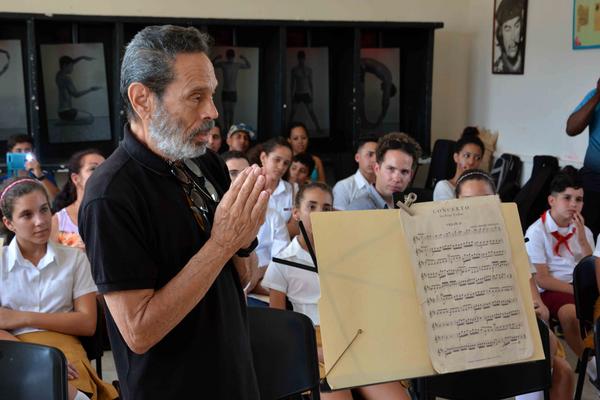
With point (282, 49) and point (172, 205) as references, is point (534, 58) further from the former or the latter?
point (172, 205)

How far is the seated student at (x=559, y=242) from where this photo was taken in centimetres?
346

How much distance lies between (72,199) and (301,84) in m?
3.09

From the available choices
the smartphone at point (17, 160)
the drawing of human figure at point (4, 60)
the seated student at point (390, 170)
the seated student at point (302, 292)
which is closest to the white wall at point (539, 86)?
the seated student at point (390, 170)

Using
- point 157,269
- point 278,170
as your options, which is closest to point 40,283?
point 157,269

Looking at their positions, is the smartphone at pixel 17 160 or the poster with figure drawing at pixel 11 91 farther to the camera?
the poster with figure drawing at pixel 11 91

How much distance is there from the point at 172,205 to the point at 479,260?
858mm

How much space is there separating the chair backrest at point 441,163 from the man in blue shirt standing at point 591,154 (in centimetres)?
173

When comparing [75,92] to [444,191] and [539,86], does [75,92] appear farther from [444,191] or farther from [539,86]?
[539,86]

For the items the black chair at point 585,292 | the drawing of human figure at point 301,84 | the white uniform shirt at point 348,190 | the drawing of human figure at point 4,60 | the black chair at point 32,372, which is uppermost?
the drawing of human figure at point 4,60

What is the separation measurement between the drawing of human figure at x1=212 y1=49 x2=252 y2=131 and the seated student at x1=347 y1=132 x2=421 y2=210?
114 inches

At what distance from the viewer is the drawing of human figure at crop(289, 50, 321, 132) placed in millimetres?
6387

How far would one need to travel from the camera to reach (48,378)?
6.02ft

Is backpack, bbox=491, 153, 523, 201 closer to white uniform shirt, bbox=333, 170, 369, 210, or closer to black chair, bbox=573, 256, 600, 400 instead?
white uniform shirt, bbox=333, 170, 369, 210

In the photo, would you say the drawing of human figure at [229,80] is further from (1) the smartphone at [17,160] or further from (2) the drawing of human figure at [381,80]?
(1) the smartphone at [17,160]
